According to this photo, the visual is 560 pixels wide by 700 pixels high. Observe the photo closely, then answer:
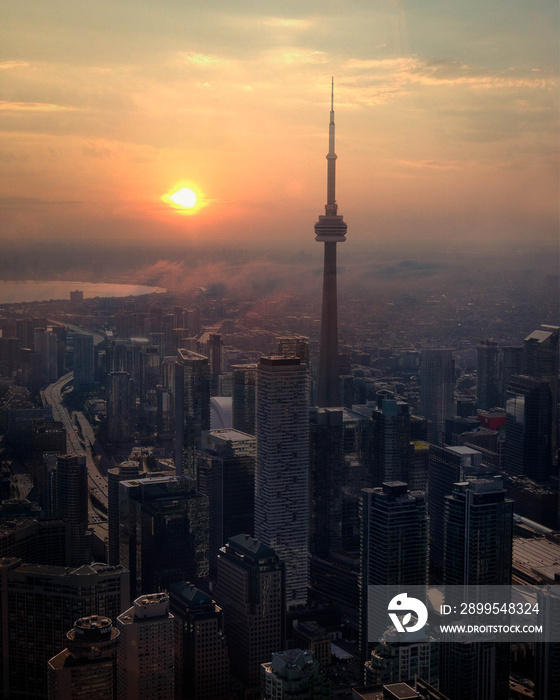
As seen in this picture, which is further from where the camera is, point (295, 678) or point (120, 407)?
point (120, 407)

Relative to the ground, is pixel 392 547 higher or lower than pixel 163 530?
higher

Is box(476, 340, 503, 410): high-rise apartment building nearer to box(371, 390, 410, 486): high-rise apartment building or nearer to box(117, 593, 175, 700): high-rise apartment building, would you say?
box(371, 390, 410, 486): high-rise apartment building

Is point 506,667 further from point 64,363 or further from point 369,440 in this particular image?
point 64,363

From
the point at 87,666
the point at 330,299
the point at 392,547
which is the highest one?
the point at 330,299

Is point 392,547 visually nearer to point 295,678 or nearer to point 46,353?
point 295,678

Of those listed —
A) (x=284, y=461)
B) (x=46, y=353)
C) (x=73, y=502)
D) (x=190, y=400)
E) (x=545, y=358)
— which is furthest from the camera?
(x=545, y=358)

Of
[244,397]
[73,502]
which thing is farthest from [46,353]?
[73,502]

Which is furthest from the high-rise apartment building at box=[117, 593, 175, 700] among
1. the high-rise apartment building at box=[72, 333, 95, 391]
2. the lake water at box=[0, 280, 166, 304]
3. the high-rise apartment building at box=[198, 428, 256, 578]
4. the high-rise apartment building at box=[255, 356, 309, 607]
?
the high-rise apartment building at box=[72, 333, 95, 391]
